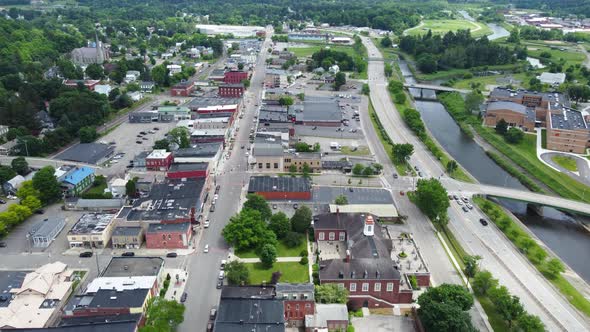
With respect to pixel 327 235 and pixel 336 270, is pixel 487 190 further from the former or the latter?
pixel 336 270

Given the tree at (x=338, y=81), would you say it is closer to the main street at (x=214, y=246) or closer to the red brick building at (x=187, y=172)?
the main street at (x=214, y=246)

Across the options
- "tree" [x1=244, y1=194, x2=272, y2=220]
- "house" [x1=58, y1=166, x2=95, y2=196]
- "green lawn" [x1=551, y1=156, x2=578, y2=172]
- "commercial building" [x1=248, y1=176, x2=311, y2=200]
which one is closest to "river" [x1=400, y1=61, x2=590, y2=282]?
"green lawn" [x1=551, y1=156, x2=578, y2=172]

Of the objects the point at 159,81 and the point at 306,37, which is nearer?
the point at 159,81

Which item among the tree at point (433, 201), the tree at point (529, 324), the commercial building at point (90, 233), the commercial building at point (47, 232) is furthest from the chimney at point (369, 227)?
the commercial building at point (47, 232)

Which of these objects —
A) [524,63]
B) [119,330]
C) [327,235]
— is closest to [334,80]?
[524,63]

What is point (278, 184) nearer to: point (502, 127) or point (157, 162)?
point (157, 162)

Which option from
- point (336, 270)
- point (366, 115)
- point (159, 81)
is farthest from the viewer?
point (159, 81)

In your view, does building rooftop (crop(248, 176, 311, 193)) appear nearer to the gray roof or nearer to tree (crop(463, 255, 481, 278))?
the gray roof
